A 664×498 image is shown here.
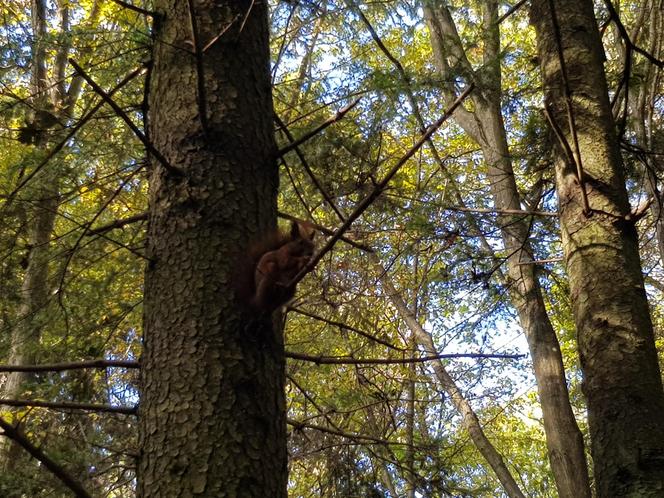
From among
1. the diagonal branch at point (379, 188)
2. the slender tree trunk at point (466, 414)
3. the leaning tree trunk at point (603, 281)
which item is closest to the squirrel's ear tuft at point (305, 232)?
the diagonal branch at point (379, 188)

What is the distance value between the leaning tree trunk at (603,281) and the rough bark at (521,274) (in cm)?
98

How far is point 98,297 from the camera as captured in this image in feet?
11.7

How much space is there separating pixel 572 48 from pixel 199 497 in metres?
2.93

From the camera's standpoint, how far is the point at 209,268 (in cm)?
172

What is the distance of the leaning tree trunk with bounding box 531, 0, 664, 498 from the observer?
2715 mm

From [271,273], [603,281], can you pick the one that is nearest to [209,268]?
[271,273]

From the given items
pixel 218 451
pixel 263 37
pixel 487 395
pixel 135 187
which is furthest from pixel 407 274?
pixel 218 451

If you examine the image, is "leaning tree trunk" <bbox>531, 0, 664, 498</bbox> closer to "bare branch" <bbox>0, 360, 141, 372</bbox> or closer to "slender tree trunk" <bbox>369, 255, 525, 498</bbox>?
"bare branch" <bbox>0, 360, 141, 372</bbox>

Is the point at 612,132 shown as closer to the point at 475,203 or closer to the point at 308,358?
the point at 308,358

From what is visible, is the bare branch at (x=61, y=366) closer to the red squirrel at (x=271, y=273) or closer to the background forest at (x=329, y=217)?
the background forest at (x=329, y=217)

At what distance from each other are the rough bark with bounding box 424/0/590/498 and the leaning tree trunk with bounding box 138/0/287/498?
8.26 feet

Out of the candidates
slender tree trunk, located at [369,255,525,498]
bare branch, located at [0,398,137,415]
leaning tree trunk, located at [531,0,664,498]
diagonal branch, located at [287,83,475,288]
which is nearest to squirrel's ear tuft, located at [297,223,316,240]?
diagonal branch, located at [287,83,475,288]

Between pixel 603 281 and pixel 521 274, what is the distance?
2.93 metres

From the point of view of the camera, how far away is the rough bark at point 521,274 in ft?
16.4
